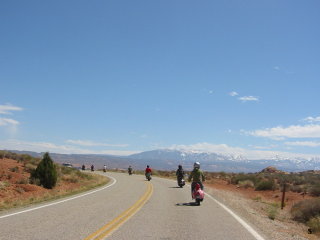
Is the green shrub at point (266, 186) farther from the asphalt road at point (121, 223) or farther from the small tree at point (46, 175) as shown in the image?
the asphalt road at point (121, 223)

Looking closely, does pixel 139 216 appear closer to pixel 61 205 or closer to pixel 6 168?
pixel 61 205

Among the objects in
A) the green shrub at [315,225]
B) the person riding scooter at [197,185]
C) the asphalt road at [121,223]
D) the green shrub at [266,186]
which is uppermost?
the person riding scooter at [197,185]

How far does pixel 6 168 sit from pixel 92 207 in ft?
58.8

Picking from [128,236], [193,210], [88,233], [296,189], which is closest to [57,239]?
[88,233]

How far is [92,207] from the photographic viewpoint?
14.2 metres

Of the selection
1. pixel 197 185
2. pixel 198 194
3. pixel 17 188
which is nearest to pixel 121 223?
pixel 198 194

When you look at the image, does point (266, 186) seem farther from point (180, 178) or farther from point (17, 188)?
point (17, 188)

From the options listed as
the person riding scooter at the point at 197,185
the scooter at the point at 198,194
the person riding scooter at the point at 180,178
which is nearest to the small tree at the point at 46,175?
the person riding scooter at the point at 180,178

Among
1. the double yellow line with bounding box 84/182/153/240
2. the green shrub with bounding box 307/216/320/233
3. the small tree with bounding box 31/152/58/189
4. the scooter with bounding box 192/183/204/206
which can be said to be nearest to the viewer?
the double yellow line with bounding box 84/182/153/240

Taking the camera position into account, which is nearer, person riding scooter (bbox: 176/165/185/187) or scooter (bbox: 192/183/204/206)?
scooter (bbox: 192/183/204/206)

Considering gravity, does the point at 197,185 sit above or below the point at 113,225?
above

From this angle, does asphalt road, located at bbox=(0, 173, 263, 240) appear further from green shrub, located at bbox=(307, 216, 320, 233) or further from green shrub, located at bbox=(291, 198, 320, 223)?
green shrub, located at bbox=(291, 198, 320, 223)

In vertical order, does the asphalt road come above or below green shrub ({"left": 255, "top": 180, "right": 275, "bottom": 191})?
below

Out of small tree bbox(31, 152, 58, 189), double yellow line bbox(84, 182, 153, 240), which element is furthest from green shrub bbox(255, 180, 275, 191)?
double yellow line bbox(84, 182, 153, 240)
